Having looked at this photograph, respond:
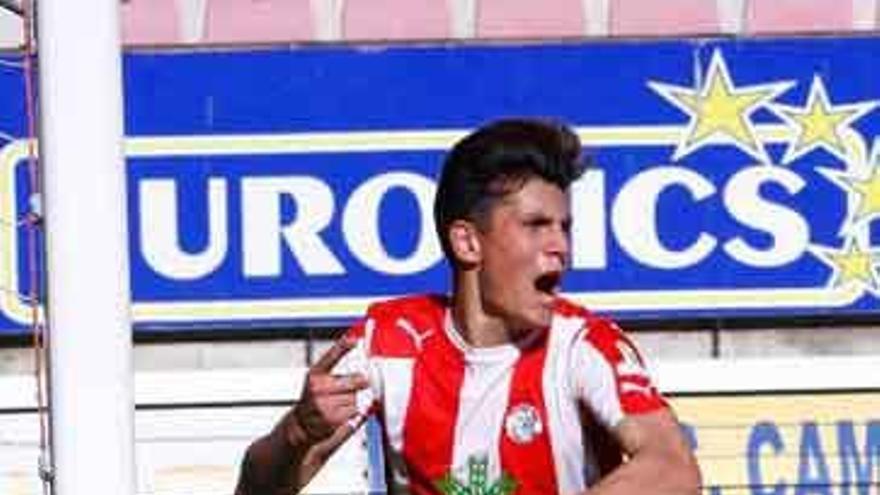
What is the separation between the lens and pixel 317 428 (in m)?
3.08

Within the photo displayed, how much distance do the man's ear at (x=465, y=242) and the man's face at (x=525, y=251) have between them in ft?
0.04

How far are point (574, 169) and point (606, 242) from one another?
350cm

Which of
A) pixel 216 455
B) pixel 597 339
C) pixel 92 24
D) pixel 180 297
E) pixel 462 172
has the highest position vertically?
pixel 92 24

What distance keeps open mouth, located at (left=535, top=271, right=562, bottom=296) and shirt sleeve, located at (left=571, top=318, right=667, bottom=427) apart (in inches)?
3.1

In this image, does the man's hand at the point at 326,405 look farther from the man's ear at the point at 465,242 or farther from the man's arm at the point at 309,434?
A: the man's ear at the point at 465,242

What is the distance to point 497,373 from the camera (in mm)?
3162

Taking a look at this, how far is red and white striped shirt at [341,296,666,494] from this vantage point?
3105 millimetres

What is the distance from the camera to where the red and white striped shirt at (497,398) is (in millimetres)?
3105

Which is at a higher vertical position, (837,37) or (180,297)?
(837,37)

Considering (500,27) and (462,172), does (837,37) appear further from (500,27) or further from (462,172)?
(462,172)

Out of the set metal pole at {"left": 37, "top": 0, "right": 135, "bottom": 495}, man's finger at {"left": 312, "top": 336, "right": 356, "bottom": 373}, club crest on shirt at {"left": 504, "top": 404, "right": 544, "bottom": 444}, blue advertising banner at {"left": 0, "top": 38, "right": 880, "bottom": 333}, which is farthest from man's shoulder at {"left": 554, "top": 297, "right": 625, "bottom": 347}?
blue advertising banner at {"left": 0, "top": 38, "right": 880, "bottom": 333}

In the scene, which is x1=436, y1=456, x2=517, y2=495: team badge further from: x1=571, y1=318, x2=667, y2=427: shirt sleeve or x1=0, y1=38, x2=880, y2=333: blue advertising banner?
x1=0, y1=38, x2=880, y2=333: blue advertising banner

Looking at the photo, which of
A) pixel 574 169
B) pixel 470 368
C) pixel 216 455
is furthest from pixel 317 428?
pixel 216 455

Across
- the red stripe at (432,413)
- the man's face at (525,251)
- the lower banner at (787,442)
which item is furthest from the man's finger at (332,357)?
the lower banner at (787,442)
